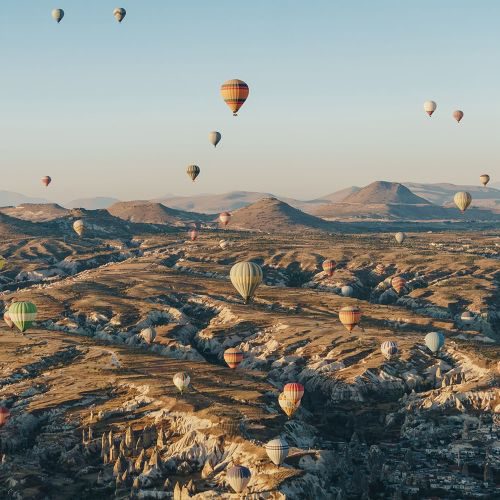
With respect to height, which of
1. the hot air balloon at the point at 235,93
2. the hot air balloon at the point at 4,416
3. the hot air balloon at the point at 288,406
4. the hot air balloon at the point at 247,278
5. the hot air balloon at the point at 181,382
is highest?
the hot air balloon at the point at 235,93

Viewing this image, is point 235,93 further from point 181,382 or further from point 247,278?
point 181,382

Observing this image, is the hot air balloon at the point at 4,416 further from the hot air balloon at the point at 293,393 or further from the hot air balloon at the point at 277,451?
the hot air balloon at the point at 277,451

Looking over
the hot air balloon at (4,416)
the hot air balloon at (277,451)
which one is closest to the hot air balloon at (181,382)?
the hot air balloon at (4,416)

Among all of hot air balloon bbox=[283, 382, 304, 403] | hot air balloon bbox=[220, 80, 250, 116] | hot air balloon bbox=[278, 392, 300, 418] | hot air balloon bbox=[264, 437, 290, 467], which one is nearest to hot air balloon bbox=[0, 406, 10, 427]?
hot air balloon bbox=[278, 392, 300, 418]

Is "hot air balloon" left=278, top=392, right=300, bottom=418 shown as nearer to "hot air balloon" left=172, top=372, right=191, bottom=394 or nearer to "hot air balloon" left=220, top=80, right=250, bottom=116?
"hot air balloon" left=172, top=372, right=191, bottom=394

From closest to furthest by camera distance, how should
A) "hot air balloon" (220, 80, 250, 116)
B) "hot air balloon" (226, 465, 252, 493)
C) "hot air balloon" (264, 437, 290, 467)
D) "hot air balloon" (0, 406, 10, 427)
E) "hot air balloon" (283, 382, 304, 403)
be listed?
"hot air balloon" (226, 465, 252, 493), "hot air balloon" (264, 437, 290, 467), "hot air balloon" (0, 406, 10, 427), "hot air balloon" (283, 382, 304, 403), "hot air balloon" (220, 80, 250, 116)
